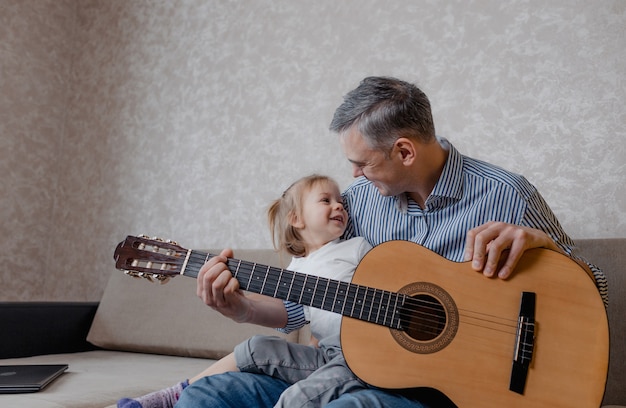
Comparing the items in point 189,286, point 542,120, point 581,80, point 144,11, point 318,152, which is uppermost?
point 144,11

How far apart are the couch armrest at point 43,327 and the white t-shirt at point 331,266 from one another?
1.16 m

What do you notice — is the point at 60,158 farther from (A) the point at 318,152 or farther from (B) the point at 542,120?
(B) the point at 542,120

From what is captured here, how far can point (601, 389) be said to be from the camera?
3.78 ft

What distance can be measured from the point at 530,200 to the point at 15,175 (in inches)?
105

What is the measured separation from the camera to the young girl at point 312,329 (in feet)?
4.38

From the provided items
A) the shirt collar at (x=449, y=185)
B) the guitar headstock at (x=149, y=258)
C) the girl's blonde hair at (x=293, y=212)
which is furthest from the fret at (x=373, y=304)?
the girl's blonde hair at (x=293, y=212)

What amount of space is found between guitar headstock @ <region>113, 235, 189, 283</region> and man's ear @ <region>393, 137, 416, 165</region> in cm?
57

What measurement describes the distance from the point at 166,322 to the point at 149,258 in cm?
97

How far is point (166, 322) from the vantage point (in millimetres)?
2406

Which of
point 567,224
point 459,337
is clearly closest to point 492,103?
point 567,224

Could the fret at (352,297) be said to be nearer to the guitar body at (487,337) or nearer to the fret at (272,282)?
the guitar body at (487,337)

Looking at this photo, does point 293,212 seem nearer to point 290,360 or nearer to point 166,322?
point 290,360

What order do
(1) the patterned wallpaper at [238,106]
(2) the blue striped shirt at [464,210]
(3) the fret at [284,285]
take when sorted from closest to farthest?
1. (3) the fret at [284,285]
2. (2) the blue striped shirt at [464,210]
3. (1) the patterned wallpaper at [238,106]

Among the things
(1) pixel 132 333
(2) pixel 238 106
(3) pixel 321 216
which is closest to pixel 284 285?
(3) pixel 321 216
